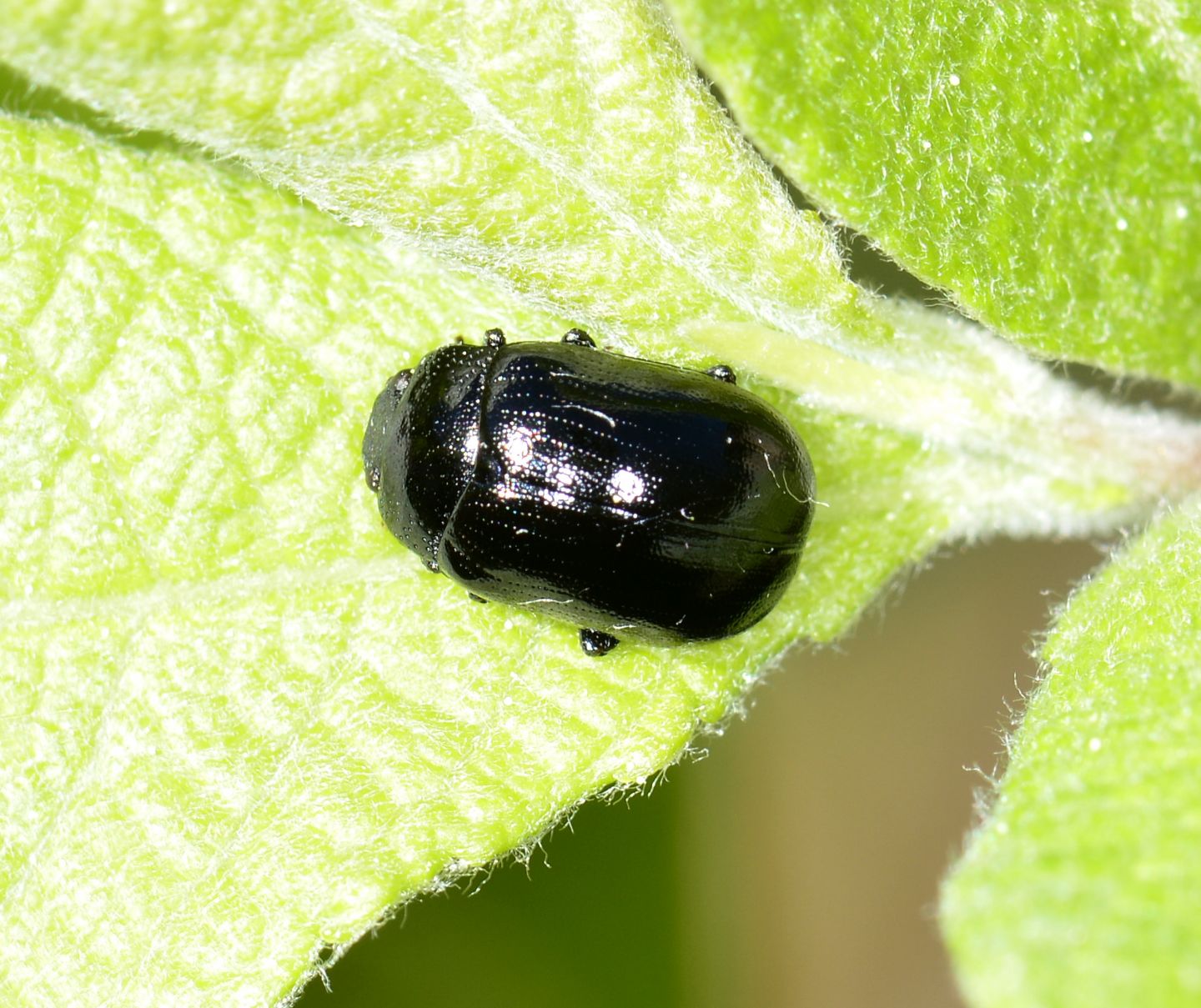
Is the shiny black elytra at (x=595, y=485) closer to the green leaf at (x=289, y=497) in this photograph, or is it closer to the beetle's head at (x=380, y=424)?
the beetle's head at (x=380, y=424)

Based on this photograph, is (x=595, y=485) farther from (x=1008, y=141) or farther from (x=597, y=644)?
(x=1008, y=141)

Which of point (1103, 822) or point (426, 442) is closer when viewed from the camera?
point (1103, 822)

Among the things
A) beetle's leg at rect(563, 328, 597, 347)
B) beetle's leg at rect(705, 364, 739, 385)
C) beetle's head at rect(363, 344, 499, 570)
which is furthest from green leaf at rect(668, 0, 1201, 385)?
beetle's head at rect(363, 344, 499, 570)

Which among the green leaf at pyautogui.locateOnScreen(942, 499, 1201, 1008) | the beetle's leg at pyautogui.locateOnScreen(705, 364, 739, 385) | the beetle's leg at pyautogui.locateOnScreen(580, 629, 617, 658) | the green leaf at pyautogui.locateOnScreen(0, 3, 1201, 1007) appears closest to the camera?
the green leaf at pyautogui.locateOnScreen(942, 499, 1201, 1008)

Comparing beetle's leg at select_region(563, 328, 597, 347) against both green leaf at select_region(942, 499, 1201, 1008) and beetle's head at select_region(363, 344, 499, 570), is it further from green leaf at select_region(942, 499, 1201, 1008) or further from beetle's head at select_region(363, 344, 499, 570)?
green leaf at select_region(942, 499, 1201, 1008)

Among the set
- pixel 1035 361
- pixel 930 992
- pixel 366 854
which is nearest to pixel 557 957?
pixel 930 992

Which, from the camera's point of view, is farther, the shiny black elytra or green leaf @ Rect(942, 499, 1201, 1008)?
the shiny black elytra

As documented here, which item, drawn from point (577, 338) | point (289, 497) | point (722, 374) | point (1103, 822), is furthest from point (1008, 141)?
point (289, 497)

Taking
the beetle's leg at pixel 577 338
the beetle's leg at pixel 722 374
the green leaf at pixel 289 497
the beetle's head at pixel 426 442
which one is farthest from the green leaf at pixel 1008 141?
the beetle's head at pixel 426 442
